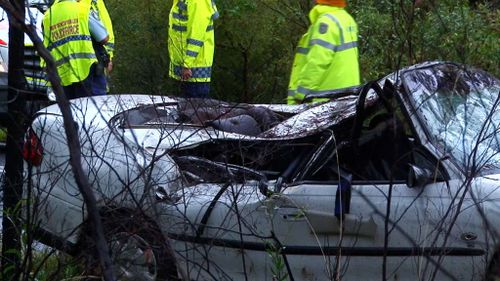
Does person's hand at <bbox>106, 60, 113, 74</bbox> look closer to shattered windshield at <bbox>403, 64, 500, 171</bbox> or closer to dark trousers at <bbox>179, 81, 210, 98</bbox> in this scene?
dark trousers at <bbox>179, 81, 210, 98</bbox>

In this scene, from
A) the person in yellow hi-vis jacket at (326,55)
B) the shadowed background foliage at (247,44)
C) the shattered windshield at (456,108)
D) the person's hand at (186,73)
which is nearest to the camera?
the shattered windshield at (456,108)

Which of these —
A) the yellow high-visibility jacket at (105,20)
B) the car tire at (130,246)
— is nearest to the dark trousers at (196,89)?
the yellow high-visibility jacket at (105,20)

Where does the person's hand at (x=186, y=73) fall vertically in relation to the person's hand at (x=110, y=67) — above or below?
above

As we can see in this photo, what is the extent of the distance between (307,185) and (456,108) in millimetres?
867

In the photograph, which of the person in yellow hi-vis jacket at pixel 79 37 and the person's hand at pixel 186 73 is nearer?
the person's hand at pixel 186 73

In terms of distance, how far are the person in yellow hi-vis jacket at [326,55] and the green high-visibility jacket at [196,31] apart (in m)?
1.87

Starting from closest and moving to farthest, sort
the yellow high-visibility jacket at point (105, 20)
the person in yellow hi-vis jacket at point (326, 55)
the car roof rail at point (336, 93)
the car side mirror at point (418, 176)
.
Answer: the car side mirror at point (418, 176) < the car roof rail at point (336, 93) < the person in yellow hi-vis jacket at point (326, 55) < the yellow high-visibility jacket at point (105, 20)

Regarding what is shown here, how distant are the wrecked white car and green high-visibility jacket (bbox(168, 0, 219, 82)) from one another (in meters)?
3.04

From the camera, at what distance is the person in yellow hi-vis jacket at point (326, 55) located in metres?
7.09

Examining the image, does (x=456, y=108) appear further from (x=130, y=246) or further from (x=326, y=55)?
(x=130, y=246)

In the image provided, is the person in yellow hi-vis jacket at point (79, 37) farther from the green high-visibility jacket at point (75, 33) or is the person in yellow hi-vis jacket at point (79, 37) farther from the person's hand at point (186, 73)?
the person's hand at point (186, 73)

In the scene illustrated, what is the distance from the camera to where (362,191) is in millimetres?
5168

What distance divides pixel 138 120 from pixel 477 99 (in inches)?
77.9

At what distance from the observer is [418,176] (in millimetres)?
4863
